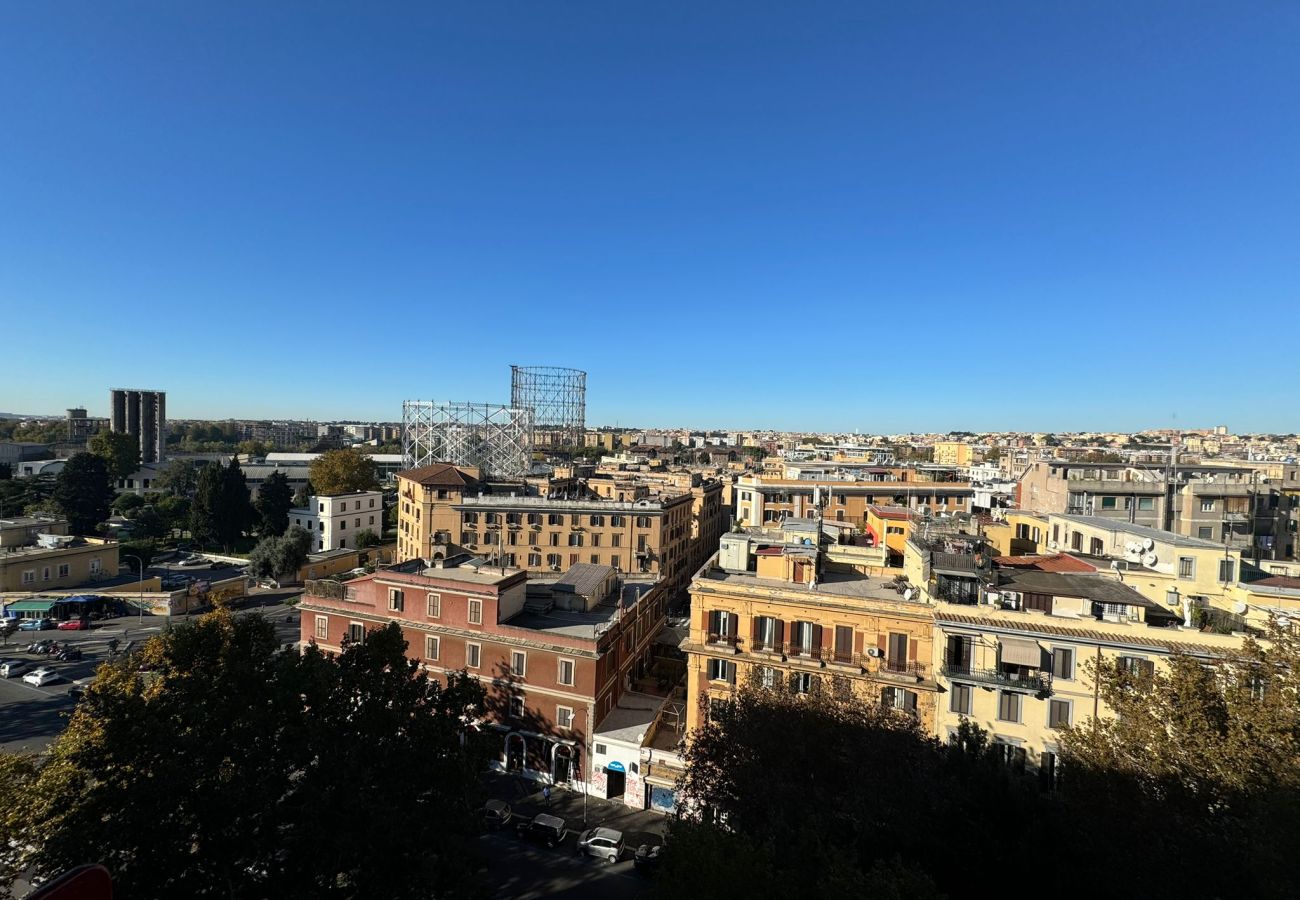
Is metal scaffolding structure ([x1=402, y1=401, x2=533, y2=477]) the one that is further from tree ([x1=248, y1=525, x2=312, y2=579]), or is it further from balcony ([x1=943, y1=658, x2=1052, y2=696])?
balcony ([x1=943, y1=658, x2=1052, y2=696])

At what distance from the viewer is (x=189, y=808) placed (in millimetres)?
9750

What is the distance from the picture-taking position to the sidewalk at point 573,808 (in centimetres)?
1817

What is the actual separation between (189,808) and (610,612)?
49.0ft

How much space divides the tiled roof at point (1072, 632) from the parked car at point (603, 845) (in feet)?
34.2

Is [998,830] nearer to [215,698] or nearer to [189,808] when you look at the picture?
[189,808]

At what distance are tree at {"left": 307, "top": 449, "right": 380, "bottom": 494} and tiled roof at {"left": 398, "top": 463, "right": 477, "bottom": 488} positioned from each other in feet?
58.2

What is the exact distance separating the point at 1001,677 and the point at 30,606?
46337 millimetres

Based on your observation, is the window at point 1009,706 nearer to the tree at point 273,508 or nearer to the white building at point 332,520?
the white building at point 332,520

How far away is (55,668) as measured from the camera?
91.2ft

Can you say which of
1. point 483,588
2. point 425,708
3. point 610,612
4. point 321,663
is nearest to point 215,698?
point 321,663

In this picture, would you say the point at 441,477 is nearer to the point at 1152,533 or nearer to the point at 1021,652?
the point at 1021,652

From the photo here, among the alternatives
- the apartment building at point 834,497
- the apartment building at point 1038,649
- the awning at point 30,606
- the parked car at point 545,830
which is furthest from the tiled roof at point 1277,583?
the awning at point 30,606

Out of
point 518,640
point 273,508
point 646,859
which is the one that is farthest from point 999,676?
point 273,508

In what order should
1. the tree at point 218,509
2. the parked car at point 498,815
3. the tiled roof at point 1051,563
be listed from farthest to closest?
the tree at point 218,509 < the tiled roof at point 1051,563 < the parked car at point 498,815
